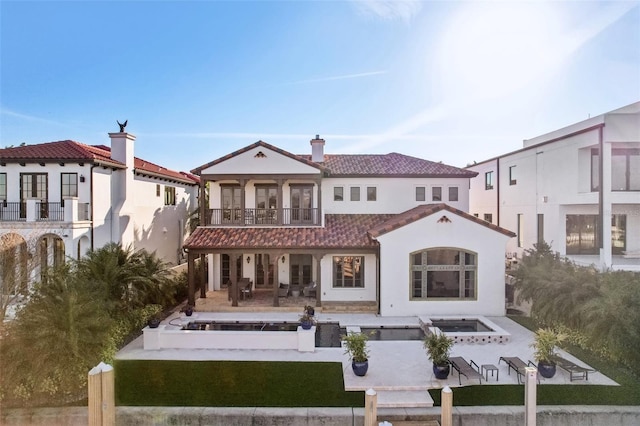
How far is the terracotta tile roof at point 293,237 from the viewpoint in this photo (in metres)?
17.4

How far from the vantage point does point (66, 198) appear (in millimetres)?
16625

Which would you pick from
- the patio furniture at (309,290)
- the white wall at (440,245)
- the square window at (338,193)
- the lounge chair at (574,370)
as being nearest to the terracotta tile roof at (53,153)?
the square window at (338,193)

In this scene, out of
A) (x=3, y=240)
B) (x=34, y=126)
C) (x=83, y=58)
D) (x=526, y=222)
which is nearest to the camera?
(x=3, y=240)

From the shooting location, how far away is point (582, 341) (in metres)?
12.7

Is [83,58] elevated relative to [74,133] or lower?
elevated

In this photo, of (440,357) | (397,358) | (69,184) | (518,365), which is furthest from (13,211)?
(518,365)

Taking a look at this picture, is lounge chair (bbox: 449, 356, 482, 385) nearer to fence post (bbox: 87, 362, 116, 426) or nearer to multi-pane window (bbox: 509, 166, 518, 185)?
fence post (bbox: 87, 362, 116, 426)

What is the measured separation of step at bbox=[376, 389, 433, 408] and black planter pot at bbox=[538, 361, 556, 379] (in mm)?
3824

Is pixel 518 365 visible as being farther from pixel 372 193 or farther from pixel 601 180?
pixel 372 193

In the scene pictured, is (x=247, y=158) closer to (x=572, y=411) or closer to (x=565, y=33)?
(x=565, y=33)

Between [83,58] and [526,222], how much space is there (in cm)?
2635

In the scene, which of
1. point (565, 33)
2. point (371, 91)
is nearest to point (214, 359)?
point (371, 91)

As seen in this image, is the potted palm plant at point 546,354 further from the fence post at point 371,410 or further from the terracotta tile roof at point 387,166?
the terracotta tile roof at point 387,166

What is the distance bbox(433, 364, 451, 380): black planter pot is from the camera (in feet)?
34.4
